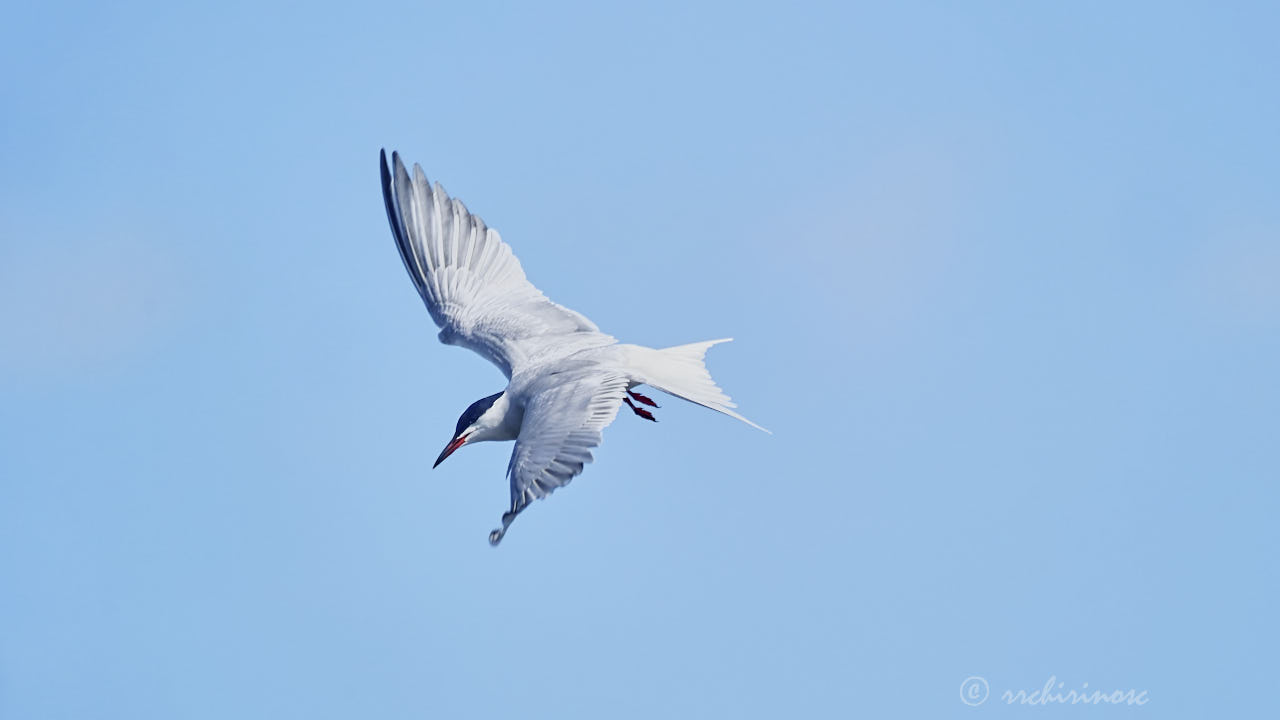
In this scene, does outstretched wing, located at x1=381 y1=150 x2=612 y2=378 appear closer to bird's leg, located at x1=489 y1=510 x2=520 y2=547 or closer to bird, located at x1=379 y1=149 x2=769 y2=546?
bird, located at x1=379 y1=149 x2=769 y2=546

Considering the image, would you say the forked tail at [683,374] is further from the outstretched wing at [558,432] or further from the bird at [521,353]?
the outstretched wing at [558,432]

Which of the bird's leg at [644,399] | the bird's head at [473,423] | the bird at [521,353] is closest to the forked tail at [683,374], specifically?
the bird at [521,353]

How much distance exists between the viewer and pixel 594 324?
1279 centimetres

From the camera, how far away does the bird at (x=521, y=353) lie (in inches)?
395

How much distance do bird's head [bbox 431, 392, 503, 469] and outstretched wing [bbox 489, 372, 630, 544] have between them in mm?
460

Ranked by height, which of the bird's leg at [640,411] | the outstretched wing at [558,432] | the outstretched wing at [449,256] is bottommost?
the outstretched wing at [558,432]

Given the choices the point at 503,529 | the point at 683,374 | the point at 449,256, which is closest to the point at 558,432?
the point at 503,529

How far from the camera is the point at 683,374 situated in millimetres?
11883

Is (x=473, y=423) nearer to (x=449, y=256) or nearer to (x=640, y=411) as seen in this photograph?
(x=640, y=411)

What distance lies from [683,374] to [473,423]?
181 cm

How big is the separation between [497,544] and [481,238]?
17.5 ft

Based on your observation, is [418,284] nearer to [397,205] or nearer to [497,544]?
[397,205]

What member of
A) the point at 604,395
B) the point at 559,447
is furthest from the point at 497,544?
the point at 604,395

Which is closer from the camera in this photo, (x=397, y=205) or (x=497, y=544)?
(x=497, y=544)
